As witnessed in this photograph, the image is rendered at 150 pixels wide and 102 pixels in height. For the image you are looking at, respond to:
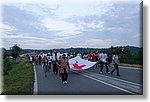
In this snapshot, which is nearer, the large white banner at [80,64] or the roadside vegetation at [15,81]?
the roadside vegetation at [15,81]

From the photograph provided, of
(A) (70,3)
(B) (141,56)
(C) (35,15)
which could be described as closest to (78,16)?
(A) (70,3)

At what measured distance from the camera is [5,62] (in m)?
7.55

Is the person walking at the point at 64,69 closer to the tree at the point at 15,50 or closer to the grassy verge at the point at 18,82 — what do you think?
the grassy verge at the point at 18,82

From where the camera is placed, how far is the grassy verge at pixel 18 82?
7.29m

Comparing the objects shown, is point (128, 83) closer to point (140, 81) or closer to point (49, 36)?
point (140, 81)

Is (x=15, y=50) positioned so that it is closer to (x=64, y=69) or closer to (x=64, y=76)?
(x=64, y=69)

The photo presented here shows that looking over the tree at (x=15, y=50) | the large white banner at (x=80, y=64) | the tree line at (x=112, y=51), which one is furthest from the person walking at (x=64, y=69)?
the tree at (x=15, y=50)

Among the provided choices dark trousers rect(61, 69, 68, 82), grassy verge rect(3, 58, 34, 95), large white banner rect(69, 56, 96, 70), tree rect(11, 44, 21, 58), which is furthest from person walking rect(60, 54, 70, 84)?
tree rect(11, 44, 21, 58)

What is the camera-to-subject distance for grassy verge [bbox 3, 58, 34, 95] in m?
7.29

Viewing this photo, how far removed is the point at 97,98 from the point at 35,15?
1.94m

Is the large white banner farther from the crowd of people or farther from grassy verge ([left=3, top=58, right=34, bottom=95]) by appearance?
grassy verge ([left=3, top=58, right=34, bottom=95])

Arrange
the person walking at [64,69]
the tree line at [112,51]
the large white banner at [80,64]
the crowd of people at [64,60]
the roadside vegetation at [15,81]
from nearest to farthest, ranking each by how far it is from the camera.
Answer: the roadside vegetation at [15,81] < the tree line at [112,51] < the crowd of people at [64,60] < the person walking at [64,69] < the large white banner at [80,64]

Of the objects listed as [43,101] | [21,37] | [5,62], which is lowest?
[43,101]

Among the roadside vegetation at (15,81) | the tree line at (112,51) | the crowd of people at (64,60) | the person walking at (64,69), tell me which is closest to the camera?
the roadside vegetation at (15,81)
